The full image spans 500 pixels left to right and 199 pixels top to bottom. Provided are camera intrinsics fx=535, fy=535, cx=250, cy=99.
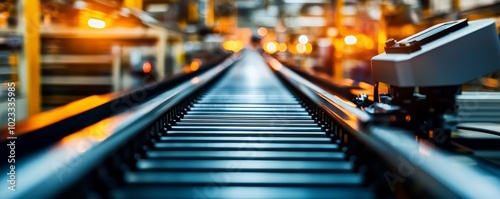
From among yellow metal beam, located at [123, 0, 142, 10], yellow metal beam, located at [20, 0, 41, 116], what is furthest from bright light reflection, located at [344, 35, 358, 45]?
yellow metal beam, located at [20, 0, 41, 116]

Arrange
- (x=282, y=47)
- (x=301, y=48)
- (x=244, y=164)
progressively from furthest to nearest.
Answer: (x=282, y=47), (x=301, y=48), (x=244, y=164)

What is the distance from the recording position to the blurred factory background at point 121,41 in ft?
22.5

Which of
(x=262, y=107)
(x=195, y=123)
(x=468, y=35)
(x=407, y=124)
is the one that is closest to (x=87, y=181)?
(x=407, y=124)

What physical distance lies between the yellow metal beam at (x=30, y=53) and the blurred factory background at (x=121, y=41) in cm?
1

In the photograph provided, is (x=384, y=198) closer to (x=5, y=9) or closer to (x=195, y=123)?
(x=195, y=123)

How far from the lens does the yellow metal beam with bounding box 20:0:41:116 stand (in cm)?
645

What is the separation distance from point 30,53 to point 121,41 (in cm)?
934

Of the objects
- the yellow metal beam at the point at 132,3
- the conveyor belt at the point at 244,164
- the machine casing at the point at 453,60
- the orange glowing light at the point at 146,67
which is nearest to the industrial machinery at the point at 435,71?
the machine casing at the point at 453,60

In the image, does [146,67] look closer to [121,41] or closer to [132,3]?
[121,41]

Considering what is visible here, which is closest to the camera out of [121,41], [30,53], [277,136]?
[277,136]

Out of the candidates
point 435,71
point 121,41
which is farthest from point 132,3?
point 435,71

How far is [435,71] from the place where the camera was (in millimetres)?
3230

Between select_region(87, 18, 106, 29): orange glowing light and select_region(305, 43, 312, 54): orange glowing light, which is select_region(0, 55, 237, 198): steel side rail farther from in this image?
select_region(305, 43, 312, 54): orange glowing light

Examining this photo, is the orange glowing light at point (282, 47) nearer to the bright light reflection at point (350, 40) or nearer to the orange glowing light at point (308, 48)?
the orange glowing light at point (308, 48)
